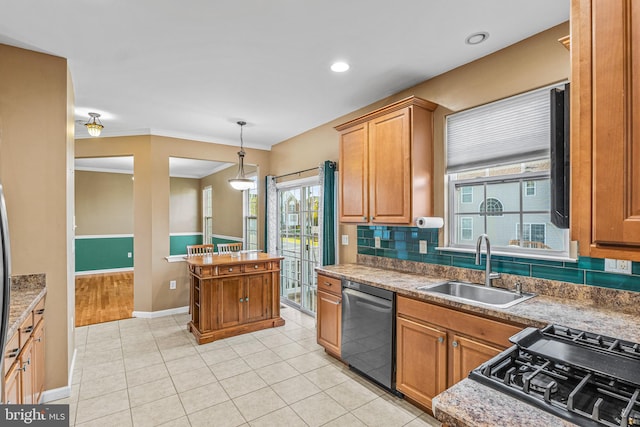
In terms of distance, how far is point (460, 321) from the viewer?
2.02 metres

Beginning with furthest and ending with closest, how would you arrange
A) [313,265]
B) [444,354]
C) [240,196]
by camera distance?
[240,196], [313,265], [444,354]

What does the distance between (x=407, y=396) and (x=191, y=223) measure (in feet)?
26.6

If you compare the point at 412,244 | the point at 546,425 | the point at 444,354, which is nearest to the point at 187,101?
the point at 412,244

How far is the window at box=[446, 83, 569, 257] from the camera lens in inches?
88.0

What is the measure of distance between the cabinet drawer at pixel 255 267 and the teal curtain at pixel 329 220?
0.77m

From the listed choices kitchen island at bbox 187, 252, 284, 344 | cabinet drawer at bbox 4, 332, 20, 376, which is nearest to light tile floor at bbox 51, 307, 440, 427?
kitchen island at bbox 187, 252, 284, 344

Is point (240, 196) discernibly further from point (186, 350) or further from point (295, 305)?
point (186, 350)

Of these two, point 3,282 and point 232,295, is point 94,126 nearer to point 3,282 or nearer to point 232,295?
point 232,295

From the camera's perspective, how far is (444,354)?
212 cm

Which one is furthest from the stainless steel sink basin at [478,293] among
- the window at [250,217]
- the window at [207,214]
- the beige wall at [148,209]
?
the window at [207,214]

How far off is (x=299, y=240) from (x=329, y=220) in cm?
113

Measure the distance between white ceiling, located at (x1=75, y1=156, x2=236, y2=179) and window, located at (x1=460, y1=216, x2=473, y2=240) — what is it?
5.09 metres

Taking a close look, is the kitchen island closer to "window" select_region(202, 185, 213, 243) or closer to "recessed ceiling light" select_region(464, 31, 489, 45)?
"recessed ceiling light" select_region(464, 31, 489, 45)

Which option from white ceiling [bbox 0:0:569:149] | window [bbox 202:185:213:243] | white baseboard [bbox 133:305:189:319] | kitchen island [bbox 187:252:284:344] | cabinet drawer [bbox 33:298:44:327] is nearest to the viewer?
white ceiling [bbox 0:0:569:149]
